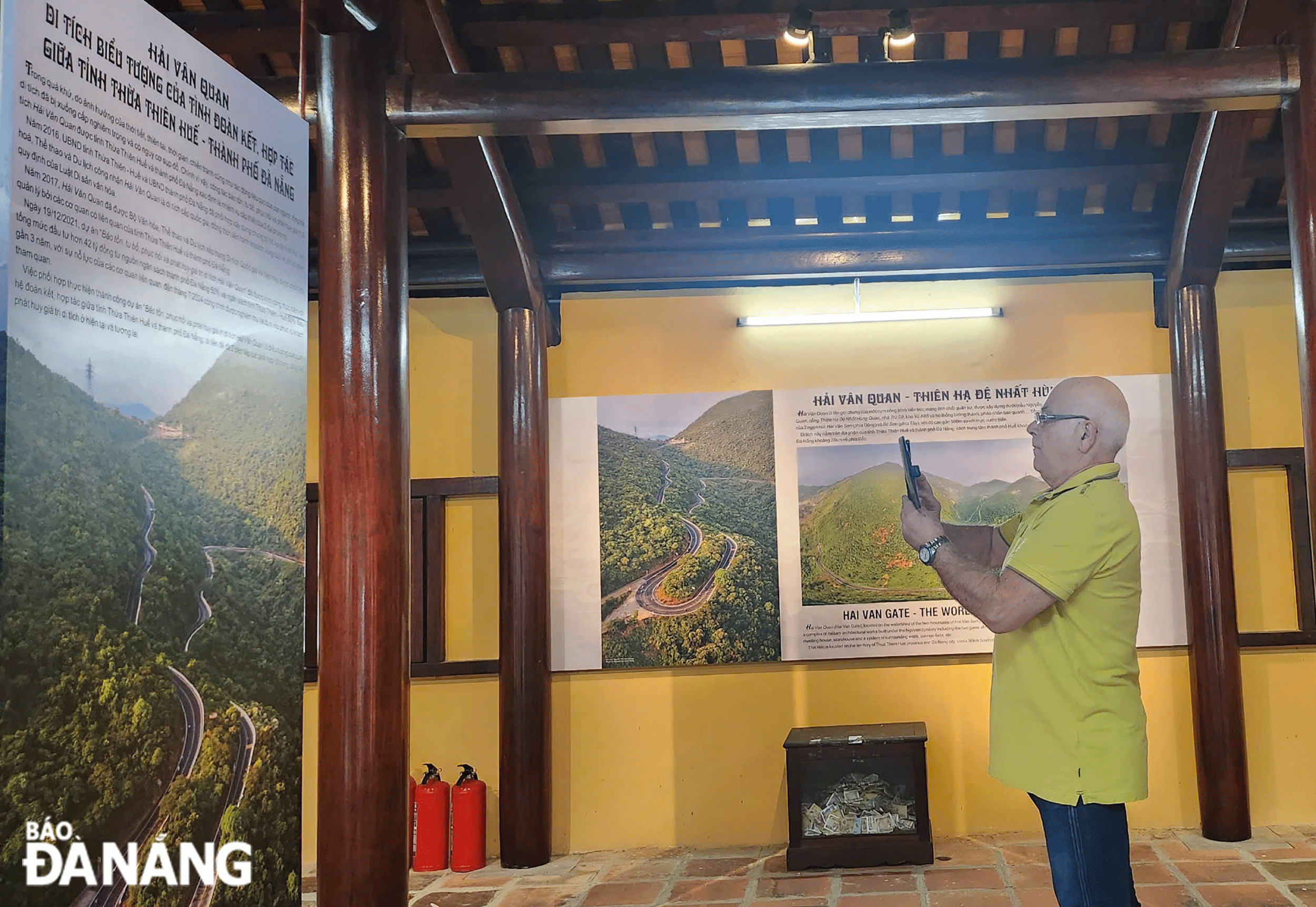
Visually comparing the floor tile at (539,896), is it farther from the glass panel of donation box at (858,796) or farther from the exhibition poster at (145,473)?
the exhibition poster at (145,473)

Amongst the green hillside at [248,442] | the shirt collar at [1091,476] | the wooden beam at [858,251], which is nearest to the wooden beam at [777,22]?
the wooden beam at [858,251]

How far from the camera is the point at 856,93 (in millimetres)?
3758

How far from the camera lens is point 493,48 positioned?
4652mm

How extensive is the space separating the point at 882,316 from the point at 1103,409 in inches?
118

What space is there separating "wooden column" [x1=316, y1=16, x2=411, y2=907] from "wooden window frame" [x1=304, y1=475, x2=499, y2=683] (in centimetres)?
233

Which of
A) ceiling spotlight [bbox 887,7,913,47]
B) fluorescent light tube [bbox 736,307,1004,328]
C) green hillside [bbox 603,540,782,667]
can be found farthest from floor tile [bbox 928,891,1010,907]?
ceiling spotlight [bbox 887,7,913,47]

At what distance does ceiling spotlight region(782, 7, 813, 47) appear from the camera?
412 cm

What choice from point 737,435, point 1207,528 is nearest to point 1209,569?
point 1207,528

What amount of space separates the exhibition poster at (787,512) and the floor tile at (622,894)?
1.19 metres

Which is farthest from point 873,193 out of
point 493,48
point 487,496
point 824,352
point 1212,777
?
point 1212,777

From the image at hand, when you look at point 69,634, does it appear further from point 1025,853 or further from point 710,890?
point 1025,853

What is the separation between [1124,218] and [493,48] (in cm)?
345

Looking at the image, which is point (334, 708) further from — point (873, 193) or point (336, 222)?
point (873, 193)

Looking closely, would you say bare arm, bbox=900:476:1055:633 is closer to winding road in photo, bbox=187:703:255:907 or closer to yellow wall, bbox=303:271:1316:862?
winding road in photo, bbox=187:703:255:907
